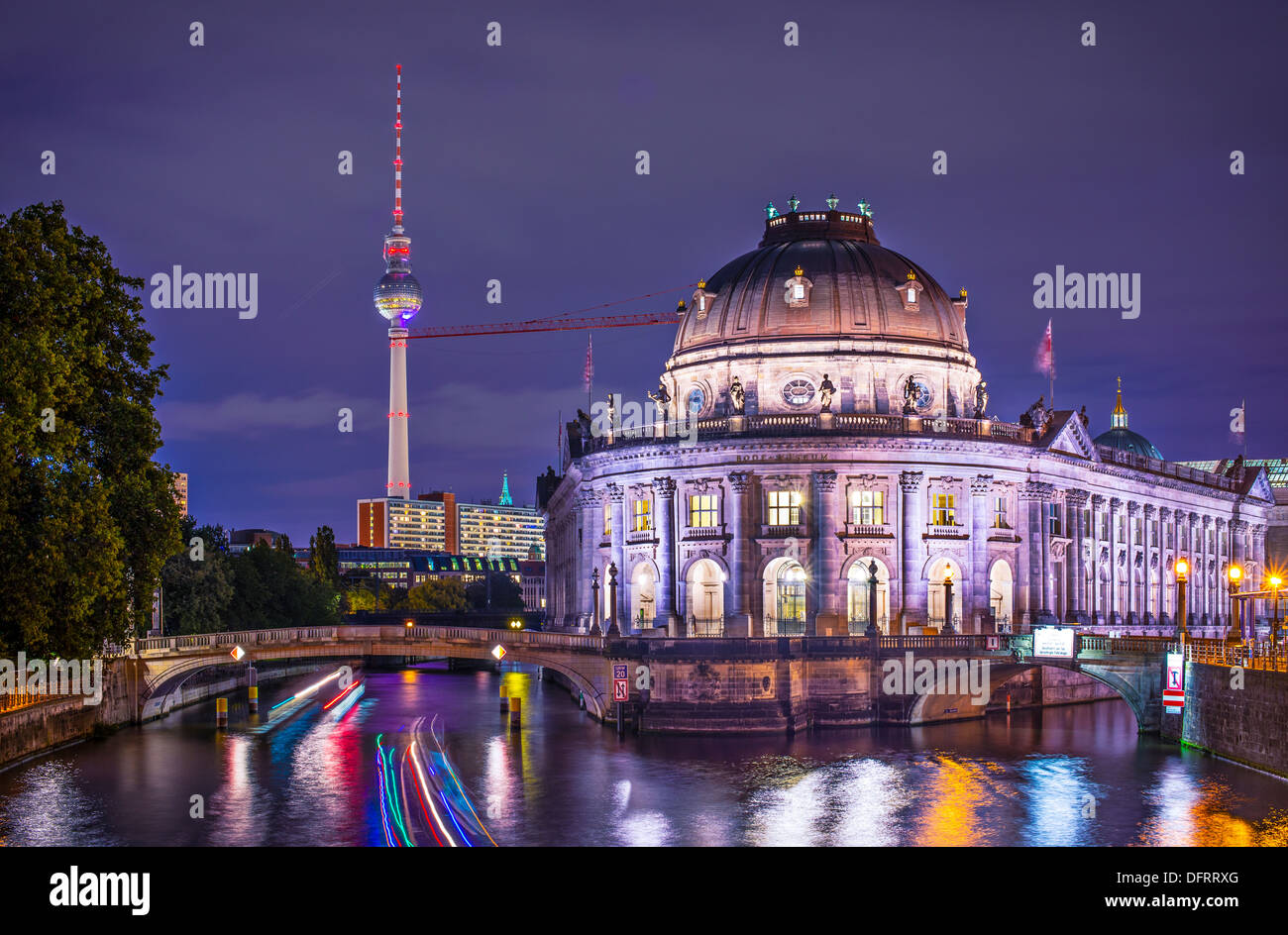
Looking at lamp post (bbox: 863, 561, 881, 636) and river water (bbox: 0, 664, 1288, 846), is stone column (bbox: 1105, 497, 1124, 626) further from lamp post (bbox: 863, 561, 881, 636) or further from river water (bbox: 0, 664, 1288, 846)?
lamp post (bbox: 863, 561, 881, 636)

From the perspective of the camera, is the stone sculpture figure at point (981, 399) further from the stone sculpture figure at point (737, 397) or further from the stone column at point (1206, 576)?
the stone column at point (1206, 576)

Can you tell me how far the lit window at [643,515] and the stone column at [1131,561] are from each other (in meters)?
40.0

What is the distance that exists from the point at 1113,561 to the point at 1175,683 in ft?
140

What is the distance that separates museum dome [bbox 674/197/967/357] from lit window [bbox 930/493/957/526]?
10427 mm

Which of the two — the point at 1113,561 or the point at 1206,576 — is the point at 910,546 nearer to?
the point at 1113,561

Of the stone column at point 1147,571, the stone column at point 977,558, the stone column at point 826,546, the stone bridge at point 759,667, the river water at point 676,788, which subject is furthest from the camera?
the stone column at point 1147,571

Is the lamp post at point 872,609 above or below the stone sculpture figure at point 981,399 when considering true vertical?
below

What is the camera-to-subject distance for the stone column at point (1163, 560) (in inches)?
4813

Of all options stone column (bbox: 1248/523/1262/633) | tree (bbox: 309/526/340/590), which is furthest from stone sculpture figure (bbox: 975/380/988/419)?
tree (bbox: 309/526/340/590)

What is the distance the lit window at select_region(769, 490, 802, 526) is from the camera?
91.6 meters

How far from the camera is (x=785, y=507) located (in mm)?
92000

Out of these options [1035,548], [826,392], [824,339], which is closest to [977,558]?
[1035,548]

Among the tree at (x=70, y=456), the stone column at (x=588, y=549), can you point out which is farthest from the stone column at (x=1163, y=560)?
the tree at (x=70, y=456)
